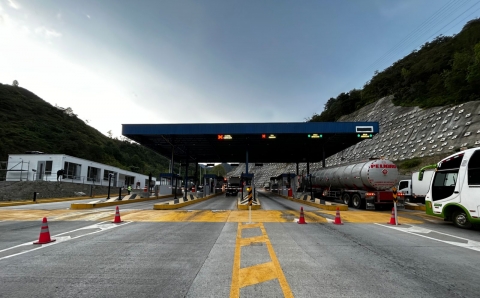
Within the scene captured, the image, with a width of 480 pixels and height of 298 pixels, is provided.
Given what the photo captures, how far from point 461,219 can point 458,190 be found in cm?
111

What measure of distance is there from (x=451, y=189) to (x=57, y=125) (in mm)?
98903

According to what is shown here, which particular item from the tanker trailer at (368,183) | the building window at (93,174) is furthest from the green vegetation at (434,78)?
the building window at (93,174)

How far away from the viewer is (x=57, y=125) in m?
86.2

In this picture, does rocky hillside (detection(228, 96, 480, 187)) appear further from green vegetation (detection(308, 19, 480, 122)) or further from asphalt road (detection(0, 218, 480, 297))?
asphalt road (detection(0, 218, 480, 297))

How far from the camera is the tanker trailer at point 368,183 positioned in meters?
18.5

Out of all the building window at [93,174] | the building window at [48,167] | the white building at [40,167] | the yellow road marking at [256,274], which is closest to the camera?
the yellow road marking at [256,274]

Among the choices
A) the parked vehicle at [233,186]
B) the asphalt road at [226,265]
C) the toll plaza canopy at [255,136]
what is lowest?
the asphalt road at [226,265]

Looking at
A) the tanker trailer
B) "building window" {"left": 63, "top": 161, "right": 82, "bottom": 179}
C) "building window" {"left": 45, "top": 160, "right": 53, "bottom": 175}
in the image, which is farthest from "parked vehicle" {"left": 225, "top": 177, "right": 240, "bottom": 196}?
"building window" {"left": 45, "top": 160, "right": 53, "bottom": 175}

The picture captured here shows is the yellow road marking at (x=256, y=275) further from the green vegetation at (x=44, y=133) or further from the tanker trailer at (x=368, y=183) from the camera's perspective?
the green vegetation at (x=44, y=133)

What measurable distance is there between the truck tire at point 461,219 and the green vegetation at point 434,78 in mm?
44170

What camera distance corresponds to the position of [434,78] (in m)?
60.2

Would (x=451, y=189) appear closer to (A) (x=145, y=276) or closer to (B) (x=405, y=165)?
(A) (x=145, y=276)

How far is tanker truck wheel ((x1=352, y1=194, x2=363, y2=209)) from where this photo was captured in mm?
19761

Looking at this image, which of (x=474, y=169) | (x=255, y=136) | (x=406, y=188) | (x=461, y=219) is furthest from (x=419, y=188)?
(x=255, y=136)
